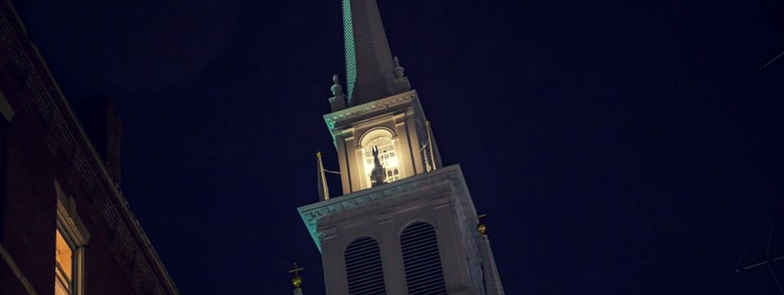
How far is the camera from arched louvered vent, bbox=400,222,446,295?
7025 cm

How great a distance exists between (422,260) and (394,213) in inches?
123

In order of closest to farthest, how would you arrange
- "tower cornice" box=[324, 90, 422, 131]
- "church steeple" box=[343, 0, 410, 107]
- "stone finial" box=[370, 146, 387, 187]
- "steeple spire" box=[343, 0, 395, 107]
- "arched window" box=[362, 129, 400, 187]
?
"stone finial" box=[370, 146, 387, 187] < "arched window" box=[362, 129, 400, 187] < "tower cornice" box=[324, 90, 422, 131] < "church steeple" box=[343, 0, 410, 107] < "steeple spire" box=[343, 0, 395, 107]

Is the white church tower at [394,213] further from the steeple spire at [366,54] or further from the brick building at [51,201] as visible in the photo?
the brick building at [51,201]

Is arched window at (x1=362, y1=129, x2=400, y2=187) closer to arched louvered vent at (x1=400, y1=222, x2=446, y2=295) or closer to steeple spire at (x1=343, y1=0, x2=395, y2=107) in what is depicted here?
steeple spire at (x1=343, y1=0, x2=395, y2=107)

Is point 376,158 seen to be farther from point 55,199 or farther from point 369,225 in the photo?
point 55,199

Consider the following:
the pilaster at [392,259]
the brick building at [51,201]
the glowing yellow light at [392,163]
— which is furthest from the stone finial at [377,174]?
the brick building at [51,201]

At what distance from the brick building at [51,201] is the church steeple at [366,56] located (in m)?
55.4

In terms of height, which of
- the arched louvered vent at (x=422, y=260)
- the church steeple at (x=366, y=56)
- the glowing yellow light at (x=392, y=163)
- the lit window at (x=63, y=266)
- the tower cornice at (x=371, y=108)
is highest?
the church steeple at (x=366, y=56)

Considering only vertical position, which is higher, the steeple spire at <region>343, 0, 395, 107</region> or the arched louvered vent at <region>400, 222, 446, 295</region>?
the steeple spire at <region>343, 0, 395, 107</region>

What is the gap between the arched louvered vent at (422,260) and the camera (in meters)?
70.2

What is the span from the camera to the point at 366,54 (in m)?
83.1

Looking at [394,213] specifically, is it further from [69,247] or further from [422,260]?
[69,247]

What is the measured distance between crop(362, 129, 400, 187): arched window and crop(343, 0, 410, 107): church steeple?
2459 mm

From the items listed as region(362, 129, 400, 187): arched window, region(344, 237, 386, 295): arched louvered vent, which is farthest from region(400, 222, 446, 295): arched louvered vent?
region(362, 129, 400, 187): arched window
